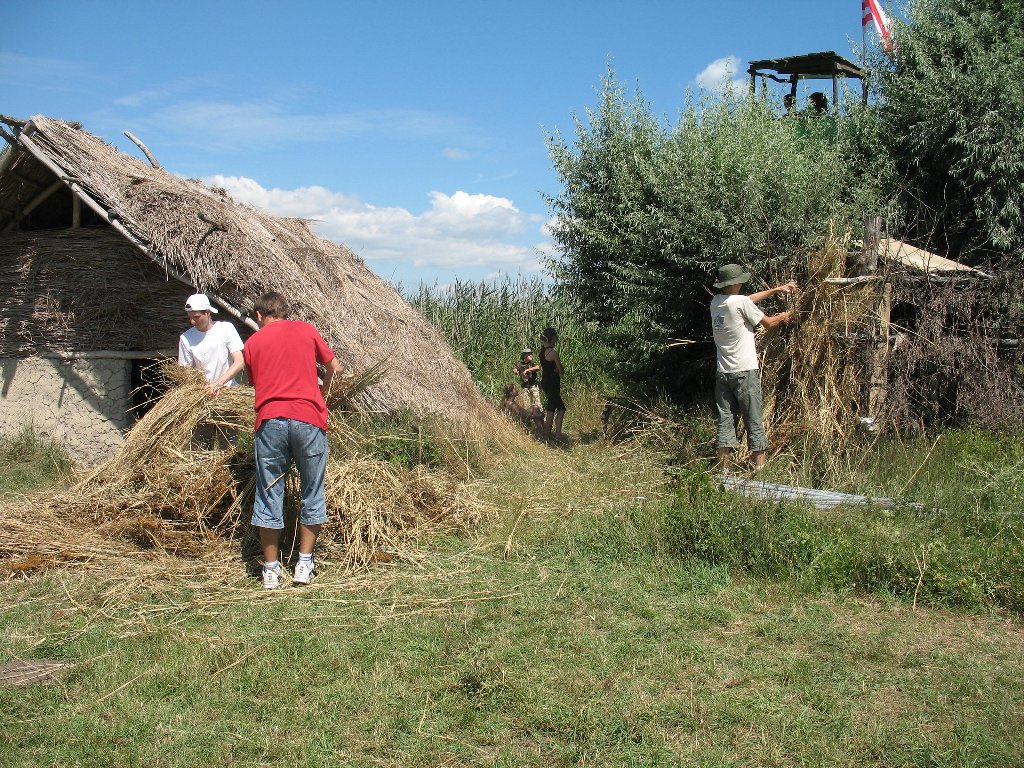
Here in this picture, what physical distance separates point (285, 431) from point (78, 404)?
14.9 ft

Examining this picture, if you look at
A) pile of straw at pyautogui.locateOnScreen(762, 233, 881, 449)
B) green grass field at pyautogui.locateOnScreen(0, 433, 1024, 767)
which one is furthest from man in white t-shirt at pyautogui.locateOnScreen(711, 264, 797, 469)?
green grass field at pyautogui.locateOnScreen(0, 433, 1024, 767)

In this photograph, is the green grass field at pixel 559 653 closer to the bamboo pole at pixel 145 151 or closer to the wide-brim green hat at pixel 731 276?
the wide-brim green hat at pixel 731 276

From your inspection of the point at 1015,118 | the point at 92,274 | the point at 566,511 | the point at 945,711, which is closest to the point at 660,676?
the point at 945,711

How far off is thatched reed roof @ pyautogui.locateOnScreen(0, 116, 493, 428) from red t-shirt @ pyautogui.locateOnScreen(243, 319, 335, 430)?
203 cm

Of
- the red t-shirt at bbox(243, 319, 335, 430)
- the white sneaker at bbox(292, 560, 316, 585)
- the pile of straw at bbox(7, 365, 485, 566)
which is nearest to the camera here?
the red t-shirt at bbox(243, 319, 335, 430)

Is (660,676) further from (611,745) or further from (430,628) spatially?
(430,628)

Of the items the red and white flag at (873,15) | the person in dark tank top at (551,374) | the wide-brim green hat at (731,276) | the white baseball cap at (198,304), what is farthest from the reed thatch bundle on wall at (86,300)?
the red and white flag at (873,15)

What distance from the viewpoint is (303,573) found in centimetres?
564

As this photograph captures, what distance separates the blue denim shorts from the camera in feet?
18.2

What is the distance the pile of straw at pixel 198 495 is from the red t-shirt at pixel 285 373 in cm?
81

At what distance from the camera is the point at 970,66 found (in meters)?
11.3

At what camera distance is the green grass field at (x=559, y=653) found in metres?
3.57

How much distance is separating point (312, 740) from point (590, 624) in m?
1.82

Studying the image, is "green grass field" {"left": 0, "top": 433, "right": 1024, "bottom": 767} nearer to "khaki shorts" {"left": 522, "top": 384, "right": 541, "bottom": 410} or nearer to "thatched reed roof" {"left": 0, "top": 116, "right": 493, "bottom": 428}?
"thatched reed roof" {"left": 0, "top": 116, "right": 493, "bottom": 428}
